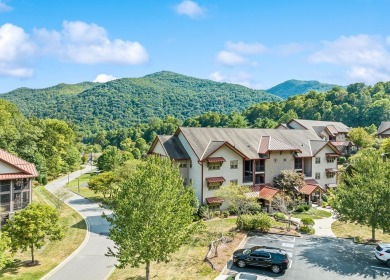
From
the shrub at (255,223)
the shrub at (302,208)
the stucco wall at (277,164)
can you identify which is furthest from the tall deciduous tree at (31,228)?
the shrub at (302,208)

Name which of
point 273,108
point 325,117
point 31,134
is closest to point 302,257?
point 31,134

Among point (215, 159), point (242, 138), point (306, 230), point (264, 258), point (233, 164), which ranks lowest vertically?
point (306, 230)

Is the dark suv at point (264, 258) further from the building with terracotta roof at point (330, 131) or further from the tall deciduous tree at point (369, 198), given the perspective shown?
the building with terracotta roof at point (330, 131)

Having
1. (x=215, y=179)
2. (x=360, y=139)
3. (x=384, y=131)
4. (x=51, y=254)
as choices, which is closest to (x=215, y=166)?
(x=215, y=179)

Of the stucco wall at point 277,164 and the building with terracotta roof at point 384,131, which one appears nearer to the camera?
the stucco wall at point 277,164

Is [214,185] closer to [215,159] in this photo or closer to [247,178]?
[215,159]

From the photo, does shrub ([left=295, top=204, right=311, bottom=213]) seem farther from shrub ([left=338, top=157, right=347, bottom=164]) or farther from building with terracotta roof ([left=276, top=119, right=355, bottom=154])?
shrub ([left=338, top=157, right=347, bottom=164])
